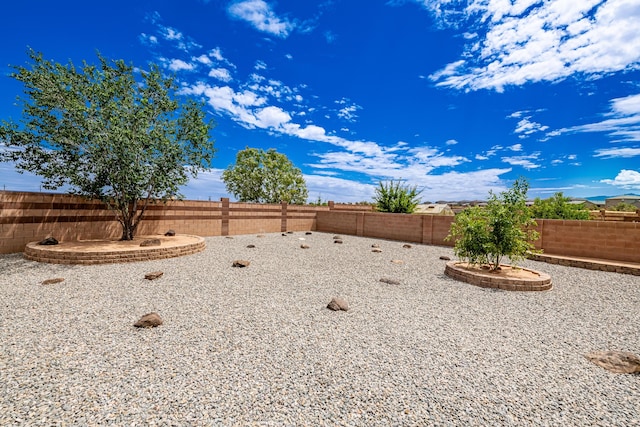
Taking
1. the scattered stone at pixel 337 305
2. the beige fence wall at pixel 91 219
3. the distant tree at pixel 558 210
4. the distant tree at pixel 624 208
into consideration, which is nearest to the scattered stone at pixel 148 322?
the scattered stone at pixel 337 305

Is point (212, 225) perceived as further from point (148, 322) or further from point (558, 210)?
point (558, 210)

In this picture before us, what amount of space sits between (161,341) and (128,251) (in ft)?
17.5

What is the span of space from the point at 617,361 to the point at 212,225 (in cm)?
1418

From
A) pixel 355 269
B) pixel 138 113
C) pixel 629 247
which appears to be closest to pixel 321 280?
pixel 355 269

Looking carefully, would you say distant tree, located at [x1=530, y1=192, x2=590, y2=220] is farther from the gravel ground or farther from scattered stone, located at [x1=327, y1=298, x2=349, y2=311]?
scattered stone, located at [x1=327, y1=298, x2=349, y2=311]

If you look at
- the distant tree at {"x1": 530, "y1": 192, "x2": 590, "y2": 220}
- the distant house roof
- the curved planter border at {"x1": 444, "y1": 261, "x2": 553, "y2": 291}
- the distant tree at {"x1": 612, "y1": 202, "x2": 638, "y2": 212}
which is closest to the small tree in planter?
the curved planter border at {"x1": 444, "y1": 261, "x2": 553, "y2": 291}

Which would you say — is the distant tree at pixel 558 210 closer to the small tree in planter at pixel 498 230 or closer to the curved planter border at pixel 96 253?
the small tree in planter at pixel 498 230

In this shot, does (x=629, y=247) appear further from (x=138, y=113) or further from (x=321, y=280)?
(x=138, y=113)

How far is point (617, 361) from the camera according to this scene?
10.2ft

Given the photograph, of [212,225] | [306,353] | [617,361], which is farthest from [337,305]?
[212,225]

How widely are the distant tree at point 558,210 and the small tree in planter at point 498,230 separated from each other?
744 centimetres

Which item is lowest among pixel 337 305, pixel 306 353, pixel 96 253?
pixel 306 353

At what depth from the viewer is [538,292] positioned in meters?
5.84

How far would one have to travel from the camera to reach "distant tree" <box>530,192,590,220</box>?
13.0 m
